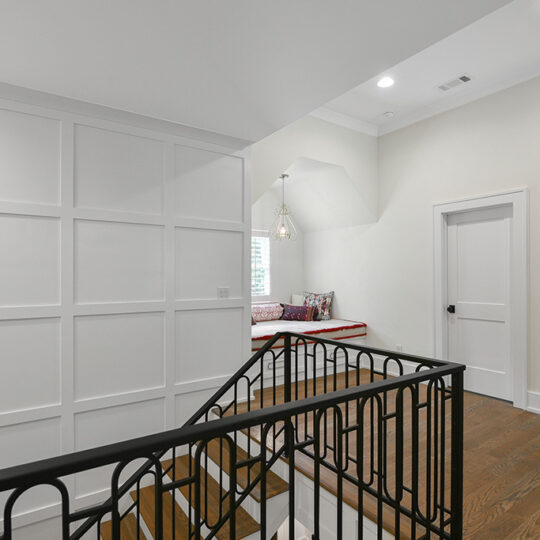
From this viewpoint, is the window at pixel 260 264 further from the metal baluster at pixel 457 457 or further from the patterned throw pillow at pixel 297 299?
the metal baluster at pixel 457 457

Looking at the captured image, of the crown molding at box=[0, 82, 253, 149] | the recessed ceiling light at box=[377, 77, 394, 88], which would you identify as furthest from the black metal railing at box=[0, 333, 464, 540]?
the recessed ceiling light at box=[377, 77, 394, 88]

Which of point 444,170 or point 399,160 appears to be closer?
point 444,170

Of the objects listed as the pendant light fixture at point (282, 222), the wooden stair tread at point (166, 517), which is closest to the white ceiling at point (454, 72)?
the pendant light fixture at point (282, 222)

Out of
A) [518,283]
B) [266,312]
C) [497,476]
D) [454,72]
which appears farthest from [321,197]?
[497,476]

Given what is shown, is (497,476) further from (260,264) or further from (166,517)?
(260,264)

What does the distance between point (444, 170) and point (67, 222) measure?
147 inches

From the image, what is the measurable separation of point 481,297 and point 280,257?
2.95m

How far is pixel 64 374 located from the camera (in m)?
2.54

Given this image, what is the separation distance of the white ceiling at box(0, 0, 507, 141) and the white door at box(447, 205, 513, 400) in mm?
2311

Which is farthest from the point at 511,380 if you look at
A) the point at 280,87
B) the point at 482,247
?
the point at 280,87

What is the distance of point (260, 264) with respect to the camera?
227 inches

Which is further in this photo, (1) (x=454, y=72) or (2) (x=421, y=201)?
(2) (x=421, y=201)

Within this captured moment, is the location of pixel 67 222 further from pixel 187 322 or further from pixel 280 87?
pixel 280 87

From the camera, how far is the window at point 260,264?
18.7ft
